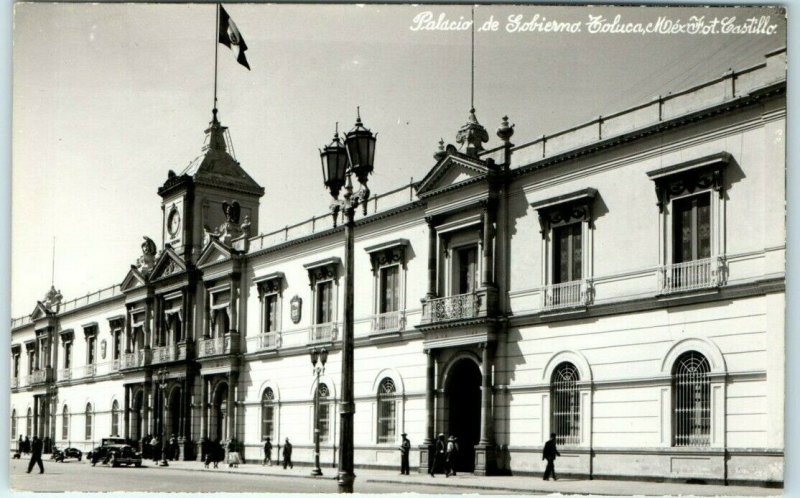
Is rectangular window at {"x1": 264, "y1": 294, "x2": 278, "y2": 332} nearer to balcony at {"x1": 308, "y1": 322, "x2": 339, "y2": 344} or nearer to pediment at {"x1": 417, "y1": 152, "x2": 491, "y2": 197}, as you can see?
balcony at {"x1": 308, "y1": 322, "x2": 339, "y2": 344}

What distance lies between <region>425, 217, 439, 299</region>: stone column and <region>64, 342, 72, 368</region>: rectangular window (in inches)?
1049

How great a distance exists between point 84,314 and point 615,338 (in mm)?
32239

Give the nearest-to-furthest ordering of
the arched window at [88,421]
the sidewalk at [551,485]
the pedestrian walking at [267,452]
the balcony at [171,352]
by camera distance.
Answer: the sidewalk at [551,485]
the pedestrian walking at [267,452]
the balcony at [171,352]
the arched window at [88,421]

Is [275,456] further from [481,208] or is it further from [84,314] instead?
[84,314]

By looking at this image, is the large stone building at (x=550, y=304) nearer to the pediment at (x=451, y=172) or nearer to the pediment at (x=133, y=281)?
the pediment at (x=451, y=172)

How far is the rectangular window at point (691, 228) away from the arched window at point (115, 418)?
102ft

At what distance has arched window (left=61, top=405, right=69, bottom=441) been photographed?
47781 mm

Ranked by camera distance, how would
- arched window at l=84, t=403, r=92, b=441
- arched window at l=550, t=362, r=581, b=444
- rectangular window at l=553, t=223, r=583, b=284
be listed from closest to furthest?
arched window at l=550, t=362, r=581, b=444 < rectangular window at l=553, t=223, r=583, b=284 < arched window at l=84, t=403, r=92, b=441

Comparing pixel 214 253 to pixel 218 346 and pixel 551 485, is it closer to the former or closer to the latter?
pixel 218 346

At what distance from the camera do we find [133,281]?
44688mm

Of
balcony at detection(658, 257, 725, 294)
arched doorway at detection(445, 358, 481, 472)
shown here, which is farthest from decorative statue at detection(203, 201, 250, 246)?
balcony at detection(658, 257, 725, 294)

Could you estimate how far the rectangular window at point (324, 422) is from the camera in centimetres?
3212

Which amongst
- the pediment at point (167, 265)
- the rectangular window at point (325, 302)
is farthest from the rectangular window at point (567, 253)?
the pediment at point (167, 265)

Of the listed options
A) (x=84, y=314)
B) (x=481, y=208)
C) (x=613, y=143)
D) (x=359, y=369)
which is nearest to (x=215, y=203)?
(x=84, y=314)
